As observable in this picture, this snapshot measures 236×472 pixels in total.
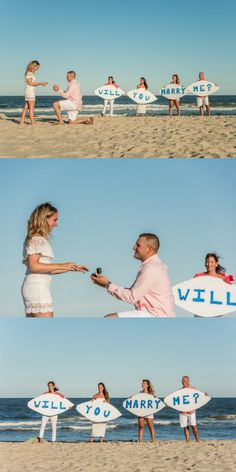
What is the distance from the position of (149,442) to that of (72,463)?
3.43ft

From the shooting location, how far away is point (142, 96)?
409 inches

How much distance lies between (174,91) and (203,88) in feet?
1.30

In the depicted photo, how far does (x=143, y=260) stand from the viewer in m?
5.63

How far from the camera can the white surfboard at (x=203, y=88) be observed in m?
9.39

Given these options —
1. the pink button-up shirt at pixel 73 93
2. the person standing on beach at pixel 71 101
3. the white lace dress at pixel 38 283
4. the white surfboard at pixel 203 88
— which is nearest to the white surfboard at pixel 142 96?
the white surfboard at pixel 203 88

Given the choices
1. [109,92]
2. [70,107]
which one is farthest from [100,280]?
[109,92]

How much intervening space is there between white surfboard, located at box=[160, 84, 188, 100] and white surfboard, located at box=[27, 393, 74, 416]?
3.78 meters

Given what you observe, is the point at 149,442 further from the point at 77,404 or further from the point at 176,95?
the point at 176,95

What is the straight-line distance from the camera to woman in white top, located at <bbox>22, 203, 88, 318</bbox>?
5.27m

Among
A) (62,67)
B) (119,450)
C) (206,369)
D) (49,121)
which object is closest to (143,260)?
(206,369)

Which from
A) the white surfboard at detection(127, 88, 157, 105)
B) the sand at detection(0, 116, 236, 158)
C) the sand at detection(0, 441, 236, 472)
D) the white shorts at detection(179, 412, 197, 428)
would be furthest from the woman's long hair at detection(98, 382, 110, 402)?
the white surfboard at detection(127, 88, 157, 105)

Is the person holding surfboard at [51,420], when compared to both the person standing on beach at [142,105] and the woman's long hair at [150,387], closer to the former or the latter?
the woman's long hair at [150,387]

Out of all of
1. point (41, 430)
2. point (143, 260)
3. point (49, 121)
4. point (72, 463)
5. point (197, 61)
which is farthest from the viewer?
point (49, 121)

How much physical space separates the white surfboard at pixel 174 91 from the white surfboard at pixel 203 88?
13 centimetres
